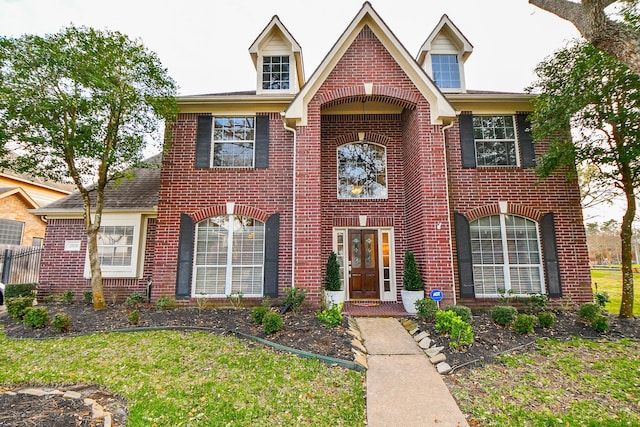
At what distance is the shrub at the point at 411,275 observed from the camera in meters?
7.12

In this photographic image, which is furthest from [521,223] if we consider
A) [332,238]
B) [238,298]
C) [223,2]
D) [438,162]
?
[223,2]

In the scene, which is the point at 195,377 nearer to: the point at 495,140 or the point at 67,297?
the point at 67,297

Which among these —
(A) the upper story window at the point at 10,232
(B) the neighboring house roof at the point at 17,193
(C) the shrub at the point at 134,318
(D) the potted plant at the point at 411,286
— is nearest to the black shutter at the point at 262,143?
(C) the shrub at the point at 134,318

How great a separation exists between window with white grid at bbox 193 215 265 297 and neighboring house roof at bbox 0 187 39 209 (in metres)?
13.8

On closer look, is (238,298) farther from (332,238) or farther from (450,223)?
(450,223)

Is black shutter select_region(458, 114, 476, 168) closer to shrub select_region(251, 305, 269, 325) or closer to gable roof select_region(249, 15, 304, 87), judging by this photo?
gable roof select_region(249, 15, 304, 87)

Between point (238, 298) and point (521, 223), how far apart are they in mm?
8010

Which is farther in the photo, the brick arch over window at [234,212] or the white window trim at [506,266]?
the brick arch over window at [234,212]

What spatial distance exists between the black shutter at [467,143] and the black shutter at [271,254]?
556 centimetres

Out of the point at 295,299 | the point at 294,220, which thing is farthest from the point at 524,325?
the point at 294,220

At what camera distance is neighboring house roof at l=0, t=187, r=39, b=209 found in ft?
46.9

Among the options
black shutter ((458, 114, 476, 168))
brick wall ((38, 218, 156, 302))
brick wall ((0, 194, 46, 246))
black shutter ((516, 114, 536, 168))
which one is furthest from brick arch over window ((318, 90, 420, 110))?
brick wall ((0, 194, 46, 246))

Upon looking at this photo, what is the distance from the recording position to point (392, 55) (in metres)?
7.88

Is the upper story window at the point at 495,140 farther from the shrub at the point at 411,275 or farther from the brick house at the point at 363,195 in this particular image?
the shrub at the point at 411,275
